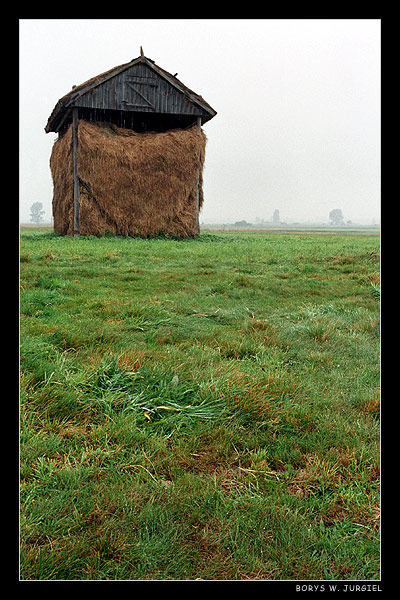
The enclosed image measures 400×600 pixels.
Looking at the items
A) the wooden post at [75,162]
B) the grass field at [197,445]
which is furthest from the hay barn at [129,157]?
the grass field at [197,445]

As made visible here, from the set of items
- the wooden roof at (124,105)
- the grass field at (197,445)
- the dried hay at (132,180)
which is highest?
the wooden roof at (124,105)

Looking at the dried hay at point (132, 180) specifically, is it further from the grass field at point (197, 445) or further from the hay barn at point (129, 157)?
the grass field at point (197, 445)

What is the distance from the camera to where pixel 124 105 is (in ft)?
65.3

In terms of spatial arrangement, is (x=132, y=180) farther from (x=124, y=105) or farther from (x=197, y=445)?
(x=197, y=445)

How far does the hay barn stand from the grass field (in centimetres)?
1496

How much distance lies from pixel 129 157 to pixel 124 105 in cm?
240

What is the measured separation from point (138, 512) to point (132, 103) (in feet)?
67.6

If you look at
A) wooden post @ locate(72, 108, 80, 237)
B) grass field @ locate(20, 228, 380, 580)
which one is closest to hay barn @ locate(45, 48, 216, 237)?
wooden post @ locate(72, 108, 80, 237)

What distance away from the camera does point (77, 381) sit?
3.27m

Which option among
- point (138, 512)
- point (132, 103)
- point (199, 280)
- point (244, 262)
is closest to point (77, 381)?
point (138, 512)

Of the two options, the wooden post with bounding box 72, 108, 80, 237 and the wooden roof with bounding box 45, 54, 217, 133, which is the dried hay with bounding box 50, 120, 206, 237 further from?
the wooden roof with bounding box 45, 54, 217, 133

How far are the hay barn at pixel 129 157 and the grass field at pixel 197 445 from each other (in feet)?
49.1

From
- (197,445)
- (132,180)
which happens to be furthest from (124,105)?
(197,445)

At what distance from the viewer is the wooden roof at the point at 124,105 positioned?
19250mm
